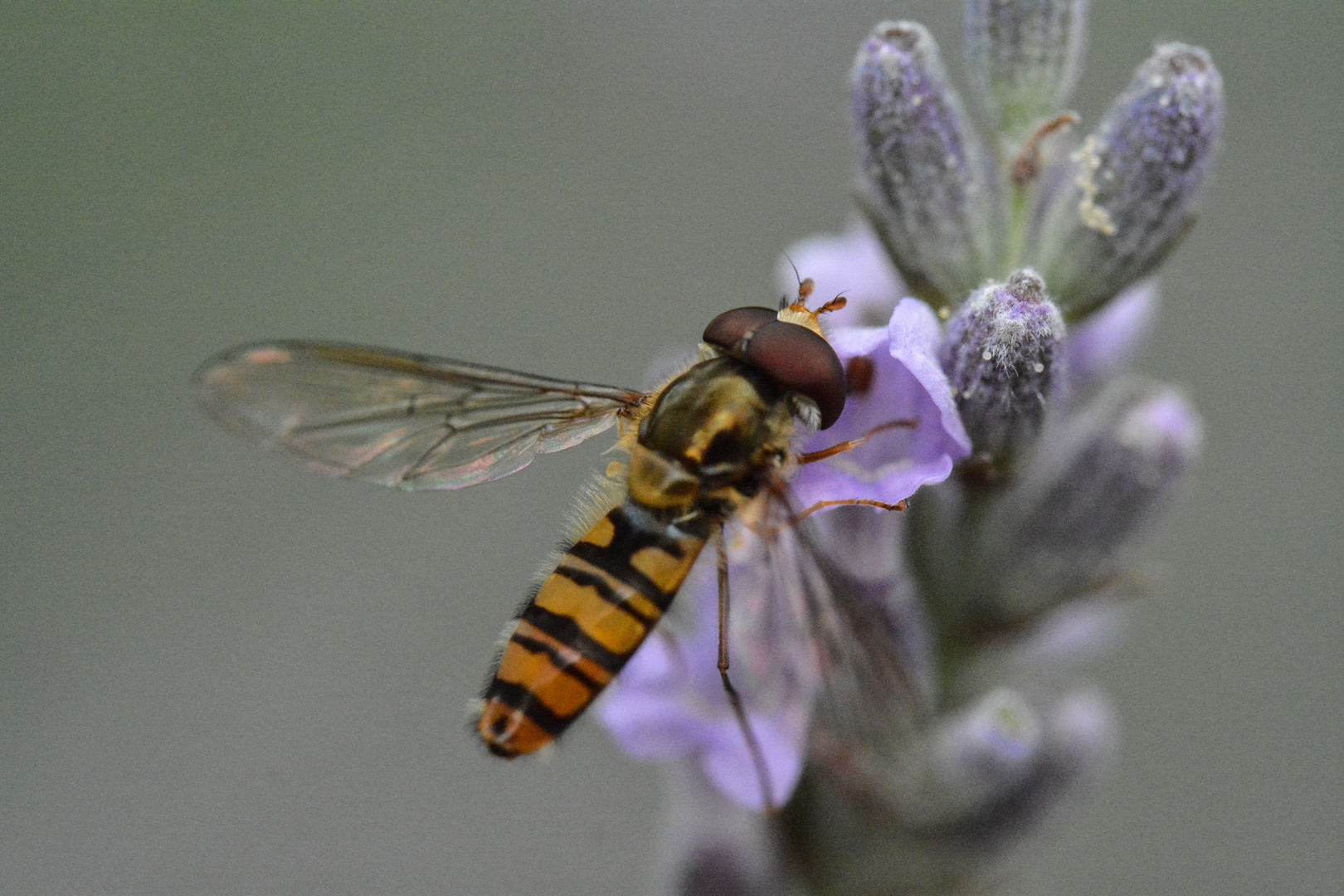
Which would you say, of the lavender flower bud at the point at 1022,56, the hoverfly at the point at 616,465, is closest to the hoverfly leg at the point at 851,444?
the hoverfly at the point at 616,465

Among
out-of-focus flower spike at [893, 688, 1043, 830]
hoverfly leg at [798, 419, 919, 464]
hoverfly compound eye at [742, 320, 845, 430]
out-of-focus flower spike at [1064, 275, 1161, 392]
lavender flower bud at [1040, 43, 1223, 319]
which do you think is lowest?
out-of-focus flower spike at [893, 688, 1043, 830]

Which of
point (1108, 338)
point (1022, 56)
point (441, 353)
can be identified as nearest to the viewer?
point (1022, 56)

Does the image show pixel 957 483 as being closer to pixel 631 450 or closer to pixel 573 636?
pixel 631 450

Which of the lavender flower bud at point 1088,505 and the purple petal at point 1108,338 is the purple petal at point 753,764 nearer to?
the lavender flower bud at point 1088,505

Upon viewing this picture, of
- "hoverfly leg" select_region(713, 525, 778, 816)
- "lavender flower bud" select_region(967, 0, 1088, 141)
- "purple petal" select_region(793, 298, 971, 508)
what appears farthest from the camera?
"lavender flower bud" select_region(967, 0, 1088, 141)

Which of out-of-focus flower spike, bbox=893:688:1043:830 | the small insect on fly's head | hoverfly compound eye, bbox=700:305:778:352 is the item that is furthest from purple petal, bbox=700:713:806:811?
hoverfly compound eye, bbox=700:305:778:352

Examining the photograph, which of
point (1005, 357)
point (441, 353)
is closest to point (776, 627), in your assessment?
point (1005, 357)

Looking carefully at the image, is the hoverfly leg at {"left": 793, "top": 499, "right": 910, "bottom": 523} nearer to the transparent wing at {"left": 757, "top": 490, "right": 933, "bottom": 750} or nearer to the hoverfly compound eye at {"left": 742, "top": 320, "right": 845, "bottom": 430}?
the transparent wing at {"left": 757, "top": 490, "right": 933, "bottom": 750}

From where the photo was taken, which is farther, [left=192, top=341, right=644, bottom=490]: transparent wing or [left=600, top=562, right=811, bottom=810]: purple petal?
[left=600, top=562, right=811, bottom=810]: purple petal
